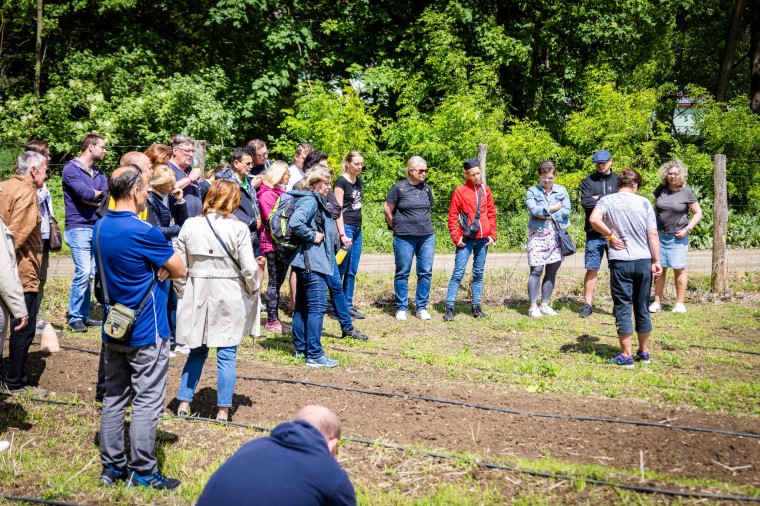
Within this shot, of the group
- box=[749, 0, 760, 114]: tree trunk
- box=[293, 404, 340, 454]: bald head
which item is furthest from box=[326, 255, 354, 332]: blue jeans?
box=[749, 0, 760, 114]: tree trunk

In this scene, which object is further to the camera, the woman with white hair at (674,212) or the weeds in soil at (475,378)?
the woman with white hair at (674,212)

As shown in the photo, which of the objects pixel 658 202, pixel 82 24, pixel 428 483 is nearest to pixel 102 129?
pixel 82 24

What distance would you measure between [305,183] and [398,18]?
14259mm

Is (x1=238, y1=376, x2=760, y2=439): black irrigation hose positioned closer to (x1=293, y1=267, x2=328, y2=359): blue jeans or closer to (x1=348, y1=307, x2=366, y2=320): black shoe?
(x1=293, y1=267, x2=328, y2=359): blue jeans

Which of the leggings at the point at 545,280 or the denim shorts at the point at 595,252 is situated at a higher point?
the denim shorts at the point at 595,252

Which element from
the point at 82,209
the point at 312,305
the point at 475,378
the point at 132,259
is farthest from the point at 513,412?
the point at 82,209

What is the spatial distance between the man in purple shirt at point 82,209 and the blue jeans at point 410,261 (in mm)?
3766

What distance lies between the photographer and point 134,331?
4602mm

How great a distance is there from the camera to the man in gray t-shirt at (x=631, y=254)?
25.2 ft

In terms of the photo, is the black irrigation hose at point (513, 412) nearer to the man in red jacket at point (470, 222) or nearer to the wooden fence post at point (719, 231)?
the man in red jacket at point (470, 222)

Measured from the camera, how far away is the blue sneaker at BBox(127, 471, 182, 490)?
15.6 ft

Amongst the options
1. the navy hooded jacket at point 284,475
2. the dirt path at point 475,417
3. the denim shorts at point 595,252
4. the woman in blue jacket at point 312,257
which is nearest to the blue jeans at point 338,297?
the woman in blue jacket at point 312,257

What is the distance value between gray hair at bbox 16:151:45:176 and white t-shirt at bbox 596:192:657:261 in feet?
18.0

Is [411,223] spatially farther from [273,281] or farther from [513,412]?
[513,412]
